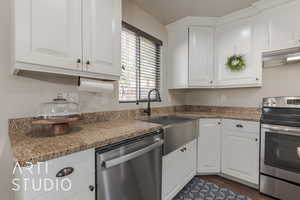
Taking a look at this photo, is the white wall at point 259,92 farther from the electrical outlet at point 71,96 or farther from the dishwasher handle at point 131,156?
the electrical outlet at point 71,96

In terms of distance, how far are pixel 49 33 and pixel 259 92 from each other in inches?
111

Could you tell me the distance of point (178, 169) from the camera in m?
1.70

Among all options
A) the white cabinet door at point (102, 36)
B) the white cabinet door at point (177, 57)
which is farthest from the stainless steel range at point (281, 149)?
the white cabinet door at point (102, 36)

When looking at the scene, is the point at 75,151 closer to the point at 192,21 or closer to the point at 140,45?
the point at 140,45

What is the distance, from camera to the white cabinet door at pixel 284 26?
1765 millimetres

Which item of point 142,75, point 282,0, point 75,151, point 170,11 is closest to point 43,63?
point 75,151

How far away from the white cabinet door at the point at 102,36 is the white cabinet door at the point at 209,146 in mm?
1529

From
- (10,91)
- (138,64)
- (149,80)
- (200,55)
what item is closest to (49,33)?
(10,91)

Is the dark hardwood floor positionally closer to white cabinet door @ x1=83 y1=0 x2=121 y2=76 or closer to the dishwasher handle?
the dishwasher handle

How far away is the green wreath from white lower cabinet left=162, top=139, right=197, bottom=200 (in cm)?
129

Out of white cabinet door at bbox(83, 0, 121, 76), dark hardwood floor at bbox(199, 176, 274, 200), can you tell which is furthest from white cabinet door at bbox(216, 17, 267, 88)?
white cabinet door at bbox(83, 0, 121, 76)

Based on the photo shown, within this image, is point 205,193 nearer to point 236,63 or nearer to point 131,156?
point 131,156

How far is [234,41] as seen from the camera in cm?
230

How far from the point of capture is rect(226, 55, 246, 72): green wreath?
7.22 feet
